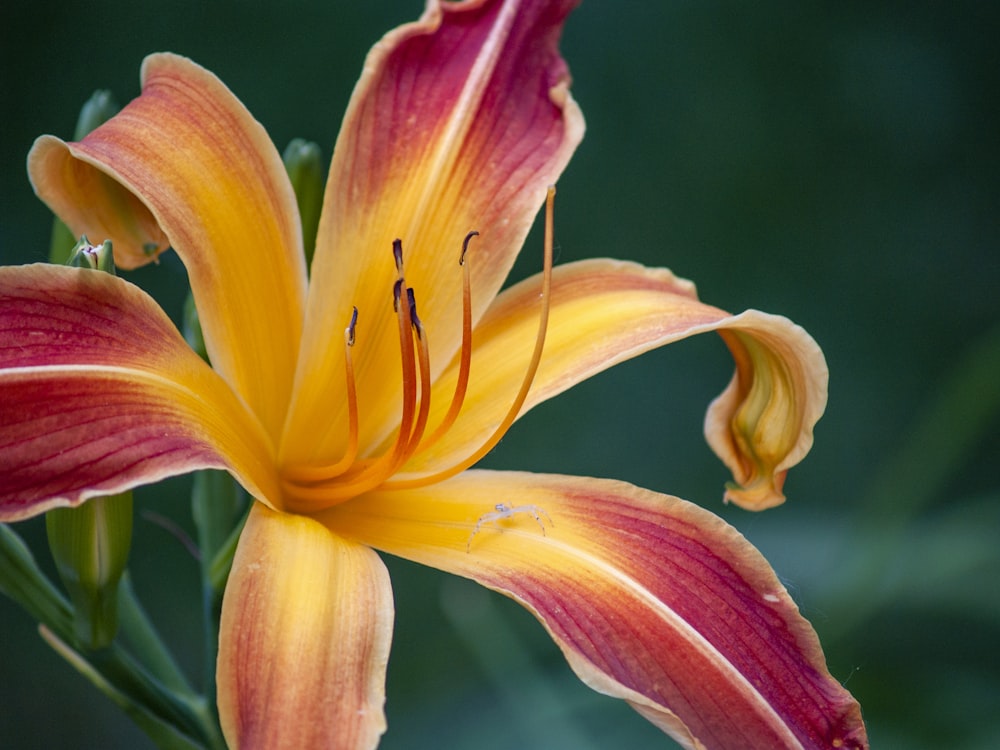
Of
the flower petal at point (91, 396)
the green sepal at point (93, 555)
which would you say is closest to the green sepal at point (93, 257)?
the flower petal at point (91, 396)

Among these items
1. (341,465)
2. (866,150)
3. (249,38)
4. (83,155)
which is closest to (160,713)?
(341,465)

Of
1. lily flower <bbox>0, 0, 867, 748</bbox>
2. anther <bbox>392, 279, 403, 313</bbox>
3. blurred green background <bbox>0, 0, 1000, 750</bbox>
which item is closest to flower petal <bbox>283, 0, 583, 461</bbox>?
lily flower <bbox>0, 0, 867, 748</bbox>

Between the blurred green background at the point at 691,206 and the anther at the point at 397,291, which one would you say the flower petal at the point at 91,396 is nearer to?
the anther at the point at 397,291

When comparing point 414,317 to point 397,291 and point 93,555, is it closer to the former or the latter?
point 397,291

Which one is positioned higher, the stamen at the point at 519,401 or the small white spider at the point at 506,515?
the stamen at the point at 519,401

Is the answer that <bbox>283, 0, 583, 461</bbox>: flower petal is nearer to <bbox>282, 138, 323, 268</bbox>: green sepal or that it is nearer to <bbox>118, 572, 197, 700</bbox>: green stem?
<bbox>282, 138, 323, 268</bbox>: green sepal
